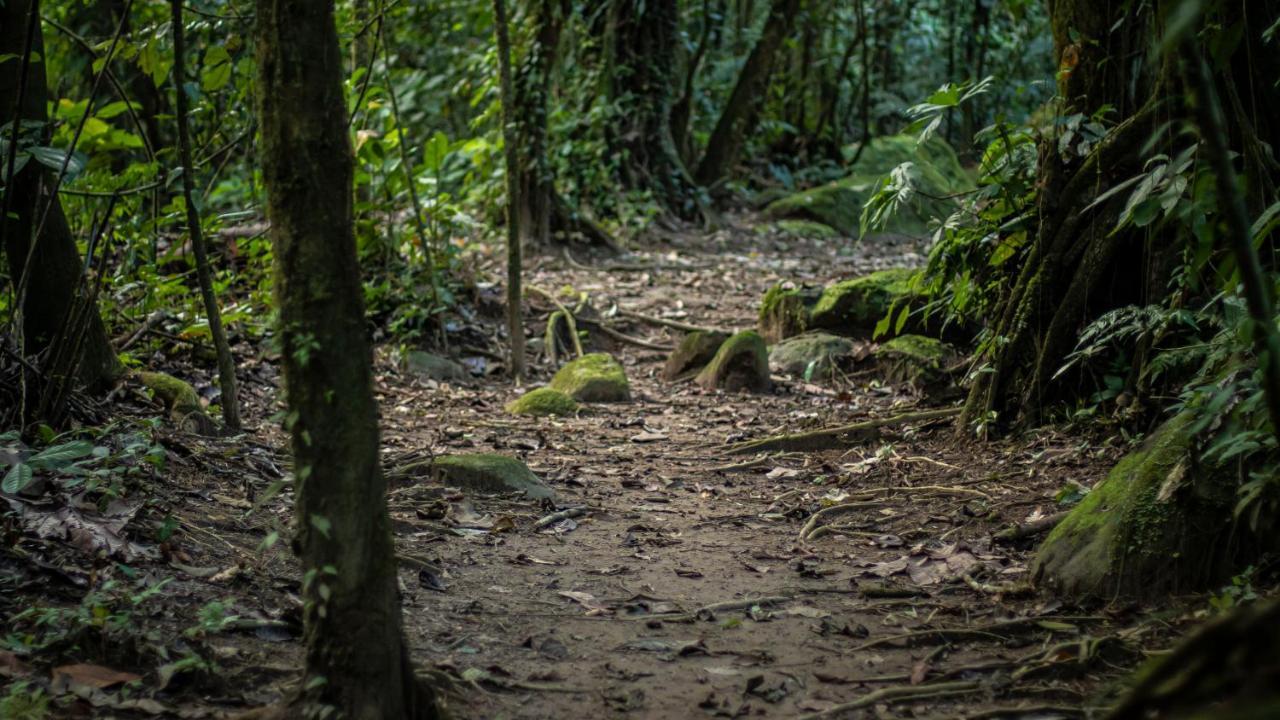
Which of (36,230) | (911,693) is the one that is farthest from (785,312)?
(911,693)

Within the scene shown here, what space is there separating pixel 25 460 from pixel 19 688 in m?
1.02

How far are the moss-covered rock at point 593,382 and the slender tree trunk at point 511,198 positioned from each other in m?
0.42

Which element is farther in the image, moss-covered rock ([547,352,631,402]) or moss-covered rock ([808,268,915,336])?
moss-covered rock ([808,268,915,336])

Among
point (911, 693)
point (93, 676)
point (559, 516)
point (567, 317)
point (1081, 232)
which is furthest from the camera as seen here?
point (567, 317)

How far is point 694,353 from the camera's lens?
25.1ft

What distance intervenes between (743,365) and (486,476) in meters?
2.88

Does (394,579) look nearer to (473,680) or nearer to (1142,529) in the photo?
(473,680)

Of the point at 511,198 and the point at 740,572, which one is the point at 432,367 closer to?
the point at 511,198

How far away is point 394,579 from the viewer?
88.5 inches

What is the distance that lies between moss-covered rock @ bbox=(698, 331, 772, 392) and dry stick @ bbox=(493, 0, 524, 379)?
1.42 m

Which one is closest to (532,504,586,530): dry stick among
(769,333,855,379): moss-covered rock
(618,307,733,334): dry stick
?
(769,333,855,379): moss-covered rock

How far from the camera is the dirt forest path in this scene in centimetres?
268

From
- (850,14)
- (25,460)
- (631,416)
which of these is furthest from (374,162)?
(850,14)

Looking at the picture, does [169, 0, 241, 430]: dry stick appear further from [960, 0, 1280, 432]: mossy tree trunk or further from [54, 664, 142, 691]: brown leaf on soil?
[960, 0, 1280, 432]: mossy tree trunk
